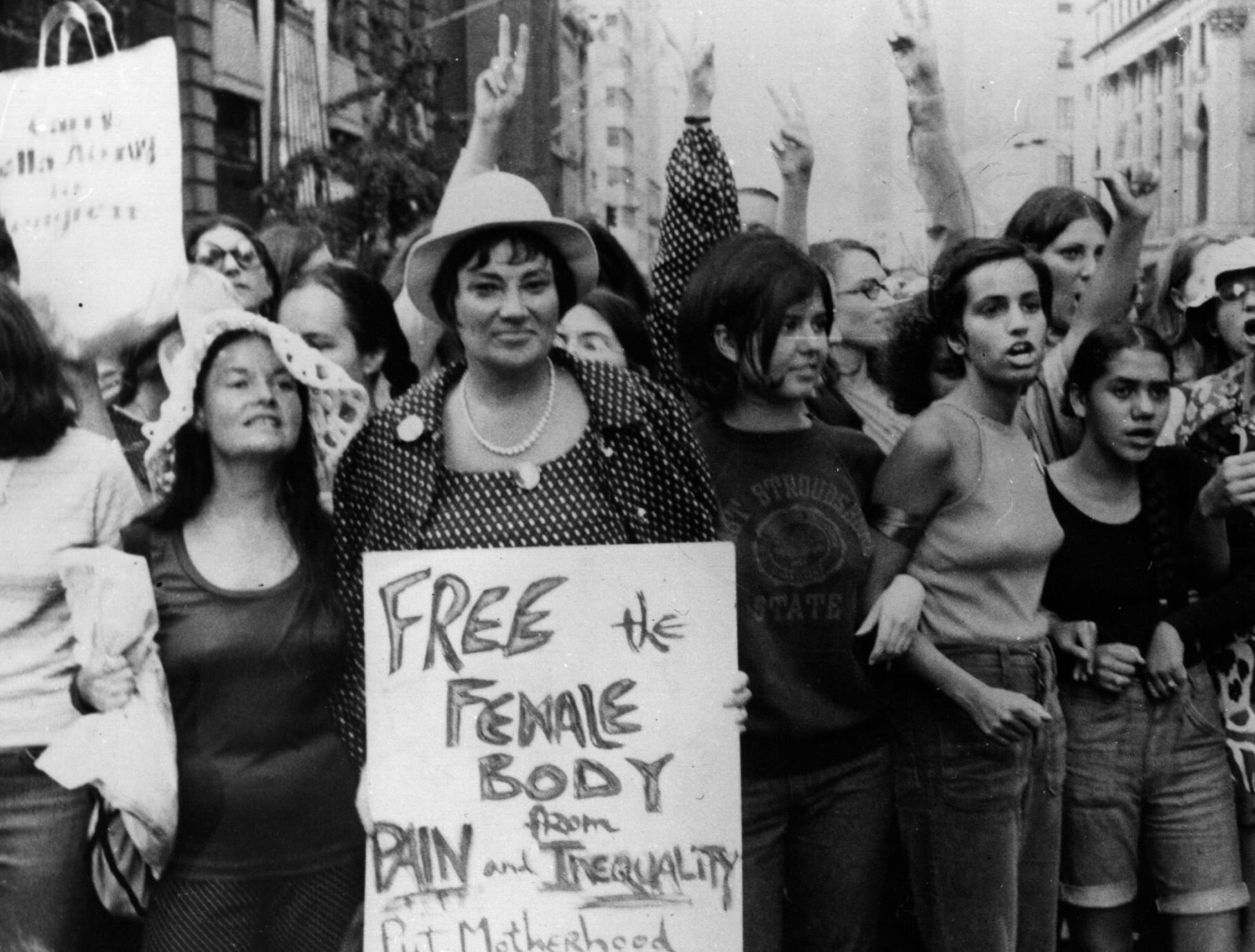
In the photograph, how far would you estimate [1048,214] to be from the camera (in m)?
3.42

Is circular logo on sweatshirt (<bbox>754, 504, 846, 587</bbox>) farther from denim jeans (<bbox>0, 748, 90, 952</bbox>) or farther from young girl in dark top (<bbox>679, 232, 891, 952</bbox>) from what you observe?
denim jeans (<bbox>0, 748, 90, 952</bbox>)

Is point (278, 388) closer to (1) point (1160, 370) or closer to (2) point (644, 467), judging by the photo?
(2) point (644, 467)

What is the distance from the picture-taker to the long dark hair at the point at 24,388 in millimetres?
3209

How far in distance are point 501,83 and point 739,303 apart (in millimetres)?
752

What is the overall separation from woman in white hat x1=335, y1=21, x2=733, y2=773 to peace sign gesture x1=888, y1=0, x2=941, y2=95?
35.2 inches

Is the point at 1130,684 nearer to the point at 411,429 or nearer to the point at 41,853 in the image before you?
the point at 411,429

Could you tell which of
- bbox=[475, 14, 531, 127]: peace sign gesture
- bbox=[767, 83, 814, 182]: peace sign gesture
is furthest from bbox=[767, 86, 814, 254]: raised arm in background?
bbox=[475, 14, 531, 127]: peace sign gesture

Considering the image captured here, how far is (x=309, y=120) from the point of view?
3428mm

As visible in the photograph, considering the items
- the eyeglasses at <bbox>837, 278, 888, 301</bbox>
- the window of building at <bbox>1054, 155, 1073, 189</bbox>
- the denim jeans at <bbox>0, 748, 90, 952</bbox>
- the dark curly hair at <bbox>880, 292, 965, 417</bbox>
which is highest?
the window of building at <bbox>1054, 155, 1073, 189</bbox>

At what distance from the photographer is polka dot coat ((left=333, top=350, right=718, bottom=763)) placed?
2984mm

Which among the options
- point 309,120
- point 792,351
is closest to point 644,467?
point 792,351

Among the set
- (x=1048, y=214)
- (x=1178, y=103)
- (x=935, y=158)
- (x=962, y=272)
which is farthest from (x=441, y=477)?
(x=1178, y=103)

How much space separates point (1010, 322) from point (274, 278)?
1.63 meters

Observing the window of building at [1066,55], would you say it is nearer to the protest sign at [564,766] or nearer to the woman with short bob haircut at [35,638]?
the protest sign at [564,766]
